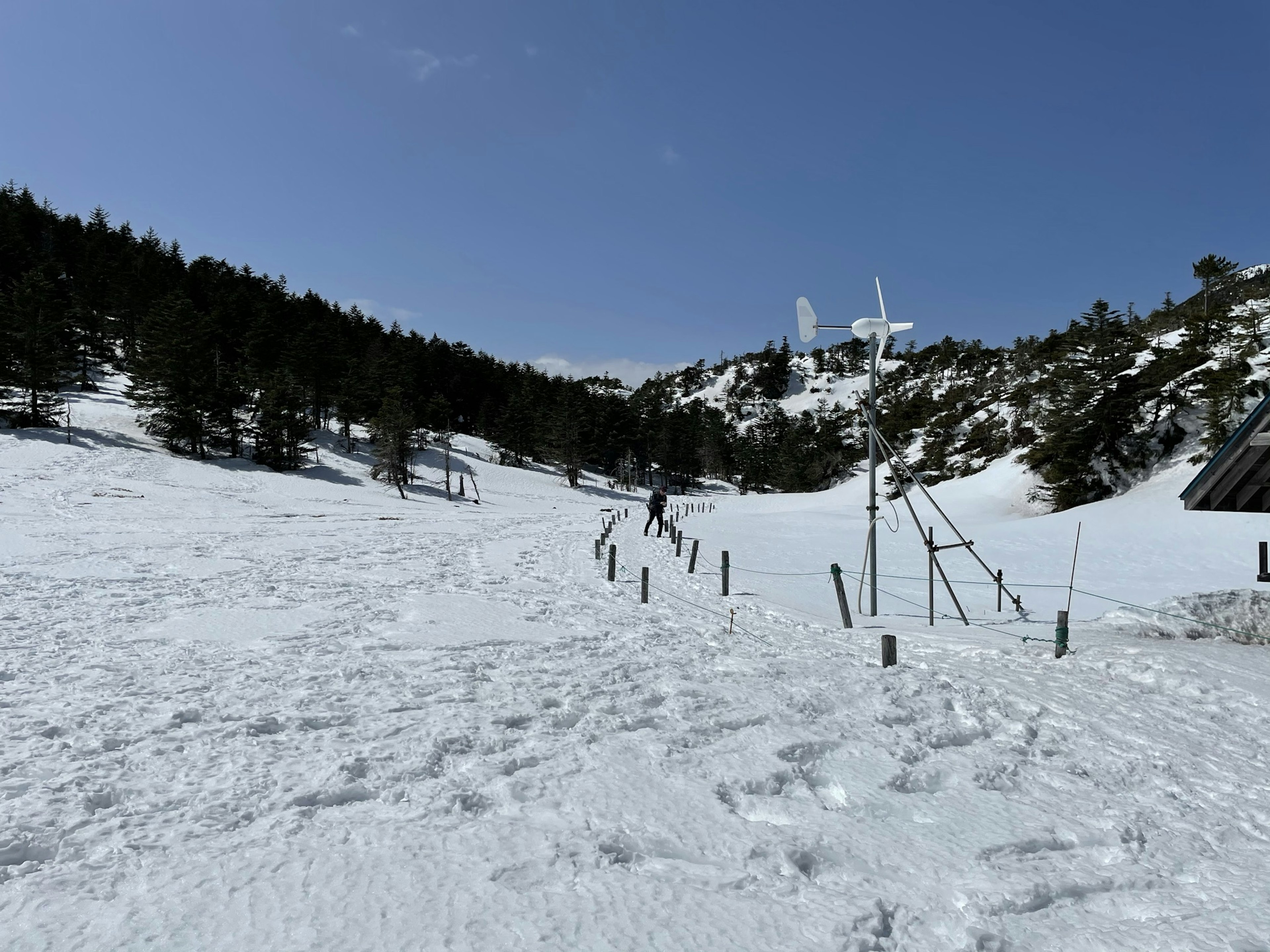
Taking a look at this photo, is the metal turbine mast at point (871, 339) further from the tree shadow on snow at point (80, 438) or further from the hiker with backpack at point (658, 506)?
the tree shadow on snow at point (80, 438)

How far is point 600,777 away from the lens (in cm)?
486

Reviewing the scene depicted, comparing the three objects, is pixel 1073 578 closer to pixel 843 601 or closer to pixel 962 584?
pixel 843 601

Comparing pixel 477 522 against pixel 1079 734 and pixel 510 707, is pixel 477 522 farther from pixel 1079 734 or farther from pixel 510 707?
pixel 1079 734

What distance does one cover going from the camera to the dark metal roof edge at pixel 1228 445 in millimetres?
8773

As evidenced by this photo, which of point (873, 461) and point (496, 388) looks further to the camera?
point (496, 388)

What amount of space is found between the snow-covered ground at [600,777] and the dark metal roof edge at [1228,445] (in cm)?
274

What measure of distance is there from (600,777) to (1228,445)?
36.1 feet

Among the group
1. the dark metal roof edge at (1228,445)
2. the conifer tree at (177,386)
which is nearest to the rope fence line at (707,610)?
the dark metal roof edge at (1228,445)

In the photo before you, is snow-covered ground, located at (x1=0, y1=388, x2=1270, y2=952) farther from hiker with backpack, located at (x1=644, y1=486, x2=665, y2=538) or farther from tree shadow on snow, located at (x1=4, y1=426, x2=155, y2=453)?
tree shadow on snow, located at (x1=4, y1=426, x2=155, y2=453)

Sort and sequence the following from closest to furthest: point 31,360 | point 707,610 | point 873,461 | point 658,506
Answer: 1. point 873,461
2. point 707,610
3. point 658,506
4. point 31,360

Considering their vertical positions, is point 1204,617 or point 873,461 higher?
point 873,461

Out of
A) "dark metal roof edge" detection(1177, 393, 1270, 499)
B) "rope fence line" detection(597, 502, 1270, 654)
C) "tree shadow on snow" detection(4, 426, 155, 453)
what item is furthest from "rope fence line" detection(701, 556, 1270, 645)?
"tree shadow on snow" detection(4, 426, 155, 453)

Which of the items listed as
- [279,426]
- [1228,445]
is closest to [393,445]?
[279,426]

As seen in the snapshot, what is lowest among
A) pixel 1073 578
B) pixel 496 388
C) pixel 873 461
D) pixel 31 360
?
pixel 1073 578
